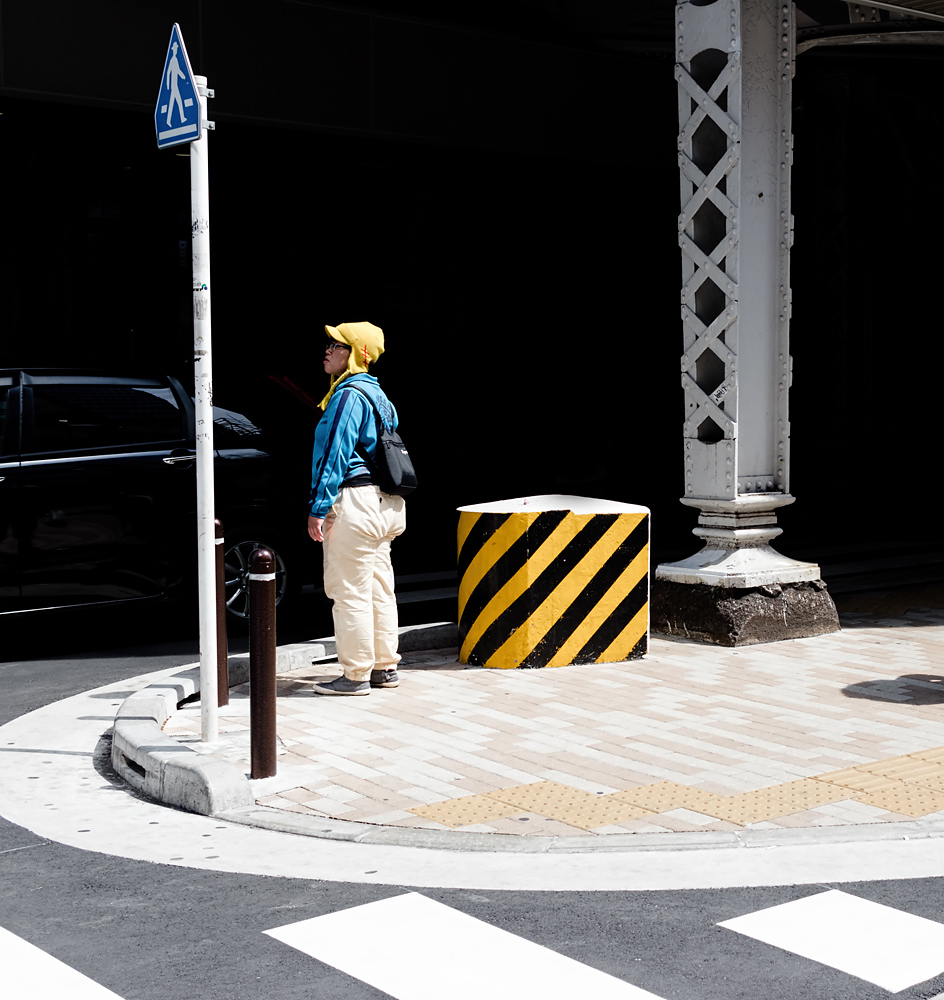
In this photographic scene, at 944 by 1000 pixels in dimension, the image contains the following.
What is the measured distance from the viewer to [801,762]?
591cm

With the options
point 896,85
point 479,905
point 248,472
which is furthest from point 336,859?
point 896,85

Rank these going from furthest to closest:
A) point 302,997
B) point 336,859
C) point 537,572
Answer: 1. point 537,572
2. point 336,859
3. point 302,997

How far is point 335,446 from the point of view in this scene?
7.23m

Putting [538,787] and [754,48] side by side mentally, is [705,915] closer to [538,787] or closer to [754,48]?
[538,787]

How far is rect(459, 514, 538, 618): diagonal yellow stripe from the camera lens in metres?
7.89

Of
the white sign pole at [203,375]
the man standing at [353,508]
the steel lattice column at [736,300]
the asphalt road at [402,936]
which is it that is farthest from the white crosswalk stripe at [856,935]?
the steel lattice column at [736,300]

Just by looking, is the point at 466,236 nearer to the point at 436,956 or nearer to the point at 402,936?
the point at 402,936

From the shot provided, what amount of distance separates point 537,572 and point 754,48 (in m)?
3.39

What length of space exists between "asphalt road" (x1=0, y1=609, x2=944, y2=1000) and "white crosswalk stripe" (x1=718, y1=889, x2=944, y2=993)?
19mm

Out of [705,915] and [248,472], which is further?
[248,472]

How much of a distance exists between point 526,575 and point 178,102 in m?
3.20

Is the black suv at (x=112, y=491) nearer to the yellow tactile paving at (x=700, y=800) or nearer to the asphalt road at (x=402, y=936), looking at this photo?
the asphalt road at (x=402, y=936)

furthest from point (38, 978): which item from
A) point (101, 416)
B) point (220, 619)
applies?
point (101, 416)

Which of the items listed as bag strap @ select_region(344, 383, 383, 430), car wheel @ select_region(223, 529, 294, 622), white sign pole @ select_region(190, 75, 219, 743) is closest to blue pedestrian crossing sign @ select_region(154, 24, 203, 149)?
→ white sign pole @ select_region(190, 75, 219, 743)
